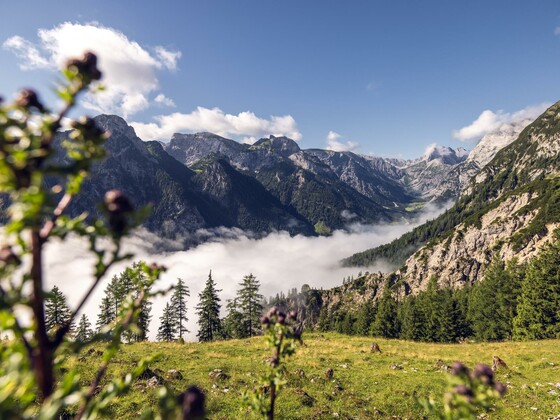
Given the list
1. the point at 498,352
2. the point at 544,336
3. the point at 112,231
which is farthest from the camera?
the point at 544,336

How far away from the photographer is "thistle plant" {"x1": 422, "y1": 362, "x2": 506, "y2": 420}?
3.84 m

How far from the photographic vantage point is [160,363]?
91.7ft

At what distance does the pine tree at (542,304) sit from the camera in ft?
184

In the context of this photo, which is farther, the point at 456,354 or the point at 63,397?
the point at 456,354

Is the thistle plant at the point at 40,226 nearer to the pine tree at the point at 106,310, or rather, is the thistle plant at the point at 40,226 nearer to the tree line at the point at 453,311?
the tree line at the point at 453,311

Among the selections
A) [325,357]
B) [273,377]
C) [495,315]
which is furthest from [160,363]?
[495,315]

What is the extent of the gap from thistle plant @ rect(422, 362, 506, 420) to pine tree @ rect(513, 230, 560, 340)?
66072mm

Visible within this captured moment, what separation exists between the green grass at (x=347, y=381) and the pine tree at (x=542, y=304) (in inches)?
1055

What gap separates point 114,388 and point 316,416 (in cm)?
1709

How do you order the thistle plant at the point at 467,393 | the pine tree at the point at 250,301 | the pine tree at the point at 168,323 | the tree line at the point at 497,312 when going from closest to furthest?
the thistle plant at the point at 467,393 → the tree line at the point at 497,312 → the pine tree at the point at 250,301 → the pine tree at the point at 168,323

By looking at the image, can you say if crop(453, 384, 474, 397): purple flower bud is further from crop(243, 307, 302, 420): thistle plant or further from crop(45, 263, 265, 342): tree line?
crop(45, 263, 265, 342): tree line

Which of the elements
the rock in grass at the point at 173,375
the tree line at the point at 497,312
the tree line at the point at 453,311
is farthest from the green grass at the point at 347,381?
the tree line at the point at 453,311

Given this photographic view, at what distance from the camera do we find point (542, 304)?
190 ft

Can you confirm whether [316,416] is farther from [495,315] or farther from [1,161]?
[495,315]
